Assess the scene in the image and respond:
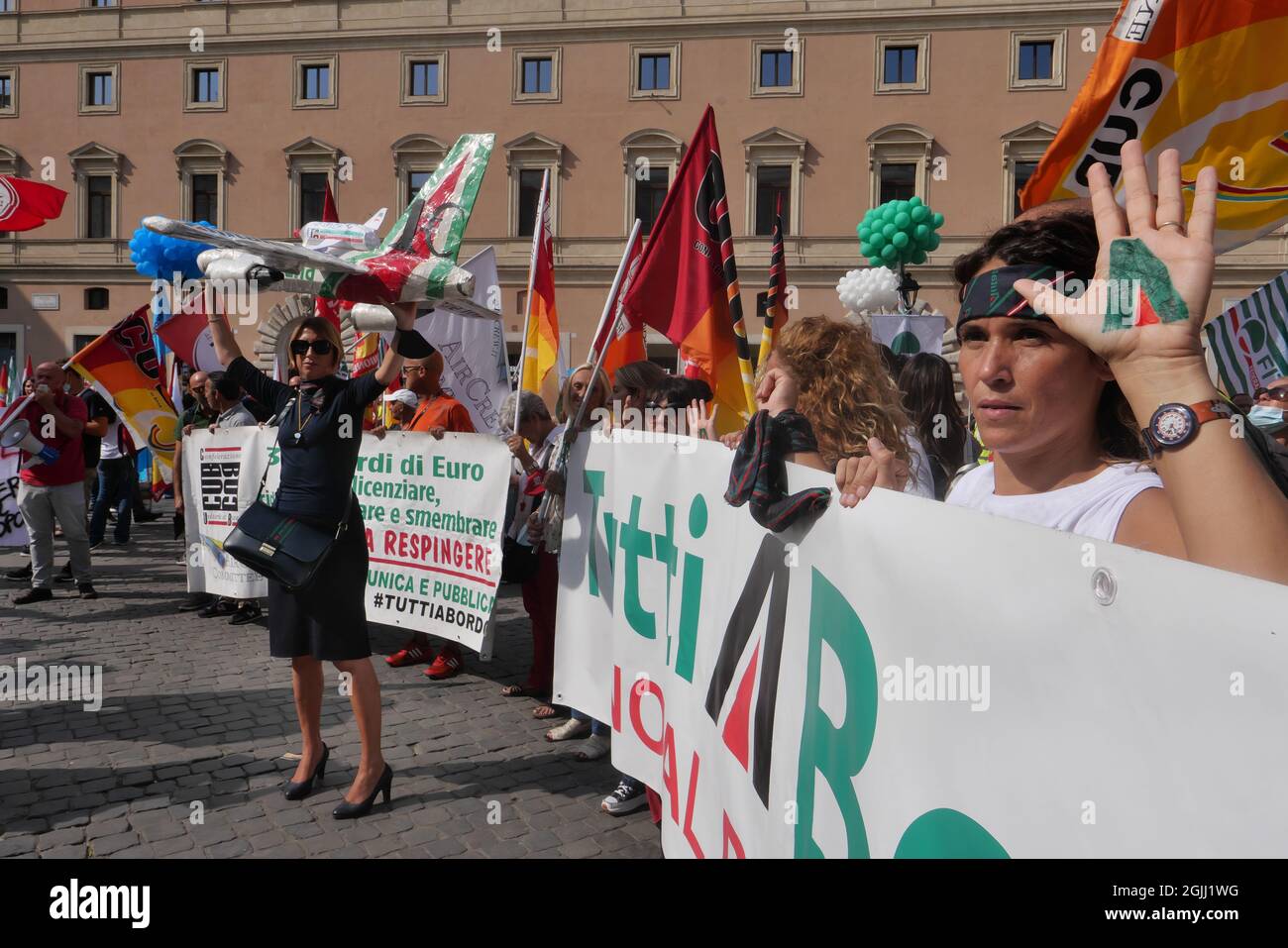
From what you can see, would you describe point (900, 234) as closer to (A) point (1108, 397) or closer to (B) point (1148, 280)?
(A) point (1108, 397)

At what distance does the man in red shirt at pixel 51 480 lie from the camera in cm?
773

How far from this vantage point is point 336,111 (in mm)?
31703

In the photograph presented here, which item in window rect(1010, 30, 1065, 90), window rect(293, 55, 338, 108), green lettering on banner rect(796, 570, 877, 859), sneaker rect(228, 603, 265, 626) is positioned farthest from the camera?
window rect(293, 55, 338, 108)

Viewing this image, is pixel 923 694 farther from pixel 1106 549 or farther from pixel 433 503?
pixel 433 503

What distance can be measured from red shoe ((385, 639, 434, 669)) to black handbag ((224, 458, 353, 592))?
239cm

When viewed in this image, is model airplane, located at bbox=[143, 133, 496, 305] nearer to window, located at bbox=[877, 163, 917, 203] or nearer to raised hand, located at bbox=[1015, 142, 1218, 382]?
raised hand, located at bbox=[1015, 142, 1218, 382]

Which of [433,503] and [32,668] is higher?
[433,503]

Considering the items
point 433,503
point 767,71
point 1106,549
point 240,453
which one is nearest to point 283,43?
point 767,71

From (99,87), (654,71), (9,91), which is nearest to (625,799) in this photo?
(654,71)

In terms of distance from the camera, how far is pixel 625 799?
373 centimetres

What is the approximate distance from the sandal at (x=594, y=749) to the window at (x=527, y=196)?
93.1 feet

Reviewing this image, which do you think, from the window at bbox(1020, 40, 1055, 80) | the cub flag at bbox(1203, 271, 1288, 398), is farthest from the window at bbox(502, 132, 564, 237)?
the cub flag at bbox(1203, 271, 1288, 398)

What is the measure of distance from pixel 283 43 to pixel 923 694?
117 feet

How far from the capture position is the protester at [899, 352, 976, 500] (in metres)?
3.88
